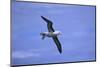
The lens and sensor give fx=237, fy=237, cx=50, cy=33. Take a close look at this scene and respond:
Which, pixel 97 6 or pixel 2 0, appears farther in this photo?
pixel 97 6

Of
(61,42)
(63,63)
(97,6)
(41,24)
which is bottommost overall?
(63,63)

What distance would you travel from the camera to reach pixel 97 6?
243 cm

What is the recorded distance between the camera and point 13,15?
2.12 meters

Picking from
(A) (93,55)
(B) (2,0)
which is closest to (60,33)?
(A) (93,55)

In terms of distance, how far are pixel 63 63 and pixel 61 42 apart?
0.67 feet

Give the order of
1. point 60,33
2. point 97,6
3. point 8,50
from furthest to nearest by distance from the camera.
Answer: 1. point 97,6
2. point 60,33
3. point 8,50

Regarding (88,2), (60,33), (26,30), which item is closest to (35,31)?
(26,30)

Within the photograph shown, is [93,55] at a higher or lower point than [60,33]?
lower

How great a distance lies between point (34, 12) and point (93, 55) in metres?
0.75

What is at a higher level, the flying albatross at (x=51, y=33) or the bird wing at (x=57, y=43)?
the flying albatross at (x=51, y=33)

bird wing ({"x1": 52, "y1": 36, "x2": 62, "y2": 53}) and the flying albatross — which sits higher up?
the flying albatross

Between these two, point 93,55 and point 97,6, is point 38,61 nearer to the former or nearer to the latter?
point 93,55

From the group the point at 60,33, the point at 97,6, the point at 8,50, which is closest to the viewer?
the point at 8,50

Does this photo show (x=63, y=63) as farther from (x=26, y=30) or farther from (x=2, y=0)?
(x=2, y=0)
